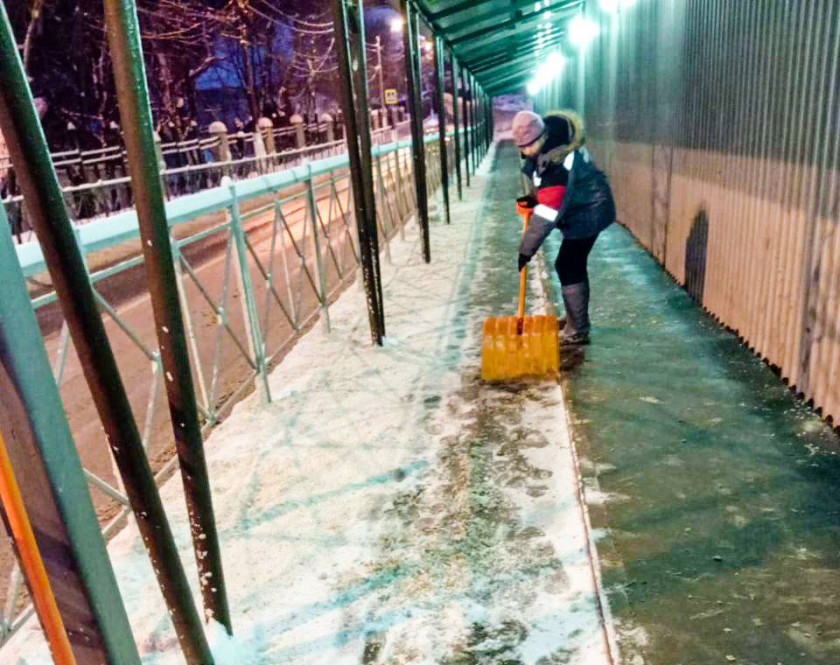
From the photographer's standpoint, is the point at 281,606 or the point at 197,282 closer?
the point at 281,606

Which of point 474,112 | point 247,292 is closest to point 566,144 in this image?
point 247,292

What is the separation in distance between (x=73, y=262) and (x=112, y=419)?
14.6 inches

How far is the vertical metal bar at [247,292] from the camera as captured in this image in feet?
12.5

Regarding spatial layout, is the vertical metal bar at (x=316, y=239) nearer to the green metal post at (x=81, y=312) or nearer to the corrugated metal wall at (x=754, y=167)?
the corrugated metal wall at (x=754, y=167)

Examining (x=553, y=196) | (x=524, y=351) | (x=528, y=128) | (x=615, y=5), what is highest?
(x=615, y=5)

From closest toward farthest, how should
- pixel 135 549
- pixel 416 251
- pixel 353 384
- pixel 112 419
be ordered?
pixel 112 419 → pixel 135 549 → pixel 353 384 → pixel 416 251

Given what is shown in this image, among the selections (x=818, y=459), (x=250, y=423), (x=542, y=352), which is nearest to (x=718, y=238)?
(x=542, y=352)

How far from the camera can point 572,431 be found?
3303mm

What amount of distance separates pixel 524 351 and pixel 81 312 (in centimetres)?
294

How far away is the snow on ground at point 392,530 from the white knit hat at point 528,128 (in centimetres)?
147

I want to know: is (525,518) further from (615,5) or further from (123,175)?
(123,175)

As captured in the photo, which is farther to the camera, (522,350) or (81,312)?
(522,350)

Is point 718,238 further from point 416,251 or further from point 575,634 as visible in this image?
point 416,251

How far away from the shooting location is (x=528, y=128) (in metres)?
3.96
